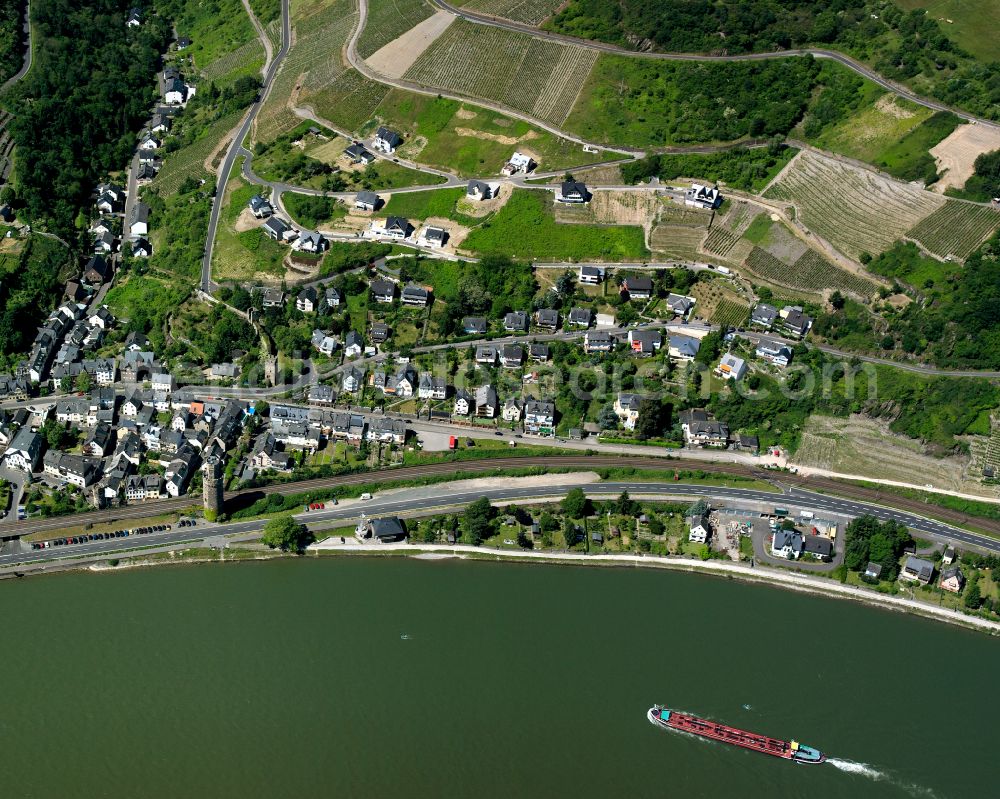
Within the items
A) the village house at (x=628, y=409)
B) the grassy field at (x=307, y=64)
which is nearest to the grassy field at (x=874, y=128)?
the village house at (x=628, y=409)

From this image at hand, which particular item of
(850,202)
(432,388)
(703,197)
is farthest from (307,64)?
(850,202)

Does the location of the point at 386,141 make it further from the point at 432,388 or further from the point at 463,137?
the point at 432,388

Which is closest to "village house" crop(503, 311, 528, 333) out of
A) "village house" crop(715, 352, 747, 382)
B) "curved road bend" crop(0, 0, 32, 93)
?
"village house" crop(715, 352, 747, 382)

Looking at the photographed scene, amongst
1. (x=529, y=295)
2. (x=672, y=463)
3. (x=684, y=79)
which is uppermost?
(x=684, y=79)

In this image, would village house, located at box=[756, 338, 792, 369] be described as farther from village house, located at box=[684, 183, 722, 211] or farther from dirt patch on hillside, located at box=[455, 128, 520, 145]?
dirt patch on hillside, located at box=[455, 128, 520, 145]

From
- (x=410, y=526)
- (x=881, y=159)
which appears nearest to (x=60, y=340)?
(x=410, y=526)

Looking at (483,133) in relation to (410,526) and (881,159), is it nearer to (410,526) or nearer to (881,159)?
(881,159)
